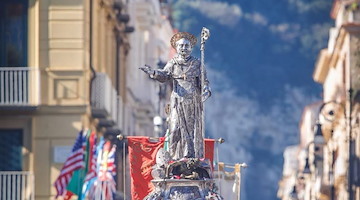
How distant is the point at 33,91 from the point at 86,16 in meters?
2.32

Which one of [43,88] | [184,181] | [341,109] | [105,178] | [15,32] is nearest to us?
[184,181]

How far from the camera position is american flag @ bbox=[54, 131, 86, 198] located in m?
48.1

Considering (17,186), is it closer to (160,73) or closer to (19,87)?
(19,87)

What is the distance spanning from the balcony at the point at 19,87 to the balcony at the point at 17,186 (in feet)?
5.53

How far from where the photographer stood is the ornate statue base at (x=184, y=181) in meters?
33.0

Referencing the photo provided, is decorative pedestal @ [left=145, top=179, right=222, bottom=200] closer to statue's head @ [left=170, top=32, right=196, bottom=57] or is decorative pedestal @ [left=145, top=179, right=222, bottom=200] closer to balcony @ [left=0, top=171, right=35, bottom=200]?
statue's head @ [left=170, top=32, right=196, bottom=57]

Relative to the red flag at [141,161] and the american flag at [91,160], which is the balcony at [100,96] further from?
the red flag at [141,161]

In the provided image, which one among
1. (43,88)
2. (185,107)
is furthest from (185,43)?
(43,88)

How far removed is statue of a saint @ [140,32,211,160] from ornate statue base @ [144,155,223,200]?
1.04 ft

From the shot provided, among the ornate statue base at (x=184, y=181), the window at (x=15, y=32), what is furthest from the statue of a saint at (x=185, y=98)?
the window at (x=15, y=32)

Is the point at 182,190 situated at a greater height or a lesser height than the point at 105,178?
greater

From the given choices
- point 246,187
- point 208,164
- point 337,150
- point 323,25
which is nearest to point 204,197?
point 208,164

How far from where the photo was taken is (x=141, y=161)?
35438mm

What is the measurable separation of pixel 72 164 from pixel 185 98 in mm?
15032
